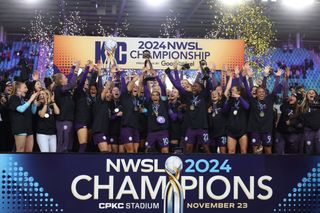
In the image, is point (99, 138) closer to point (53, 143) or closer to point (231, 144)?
point (53, 143)

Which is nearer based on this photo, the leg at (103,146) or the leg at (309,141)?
the leg at (103,146)

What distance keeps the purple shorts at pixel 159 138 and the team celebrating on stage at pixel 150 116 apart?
0.05 ft

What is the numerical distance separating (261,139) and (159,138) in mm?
1700

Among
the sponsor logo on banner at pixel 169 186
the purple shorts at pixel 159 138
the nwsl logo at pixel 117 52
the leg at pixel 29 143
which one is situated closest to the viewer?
the sponsor logo on banner at pixel 169 186

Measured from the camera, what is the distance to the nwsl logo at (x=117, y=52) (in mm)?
12641

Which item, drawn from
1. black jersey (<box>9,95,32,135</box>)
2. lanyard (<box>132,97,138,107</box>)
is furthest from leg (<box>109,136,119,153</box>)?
black jersey (<box>9,95,32,135</box>)

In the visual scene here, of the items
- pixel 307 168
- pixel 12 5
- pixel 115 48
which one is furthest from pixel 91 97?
pixel 12 5

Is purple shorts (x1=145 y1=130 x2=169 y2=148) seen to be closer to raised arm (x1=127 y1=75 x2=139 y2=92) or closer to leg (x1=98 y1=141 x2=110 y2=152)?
leg (x1=98 y1=141 x2=110 y2=152)

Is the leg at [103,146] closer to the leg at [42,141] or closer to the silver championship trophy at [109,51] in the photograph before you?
the leg at [42,141]

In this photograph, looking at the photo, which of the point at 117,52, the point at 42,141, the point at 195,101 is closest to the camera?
the point at 42,141

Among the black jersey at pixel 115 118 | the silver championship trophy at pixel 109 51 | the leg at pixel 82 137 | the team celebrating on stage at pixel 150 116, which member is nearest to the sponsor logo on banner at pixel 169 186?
the team celebrating on stage at pixel 150 116

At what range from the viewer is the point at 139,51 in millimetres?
12688

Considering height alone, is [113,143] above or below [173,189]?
above

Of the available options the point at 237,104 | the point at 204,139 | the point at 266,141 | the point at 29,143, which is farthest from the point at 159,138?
the point at 29,143
